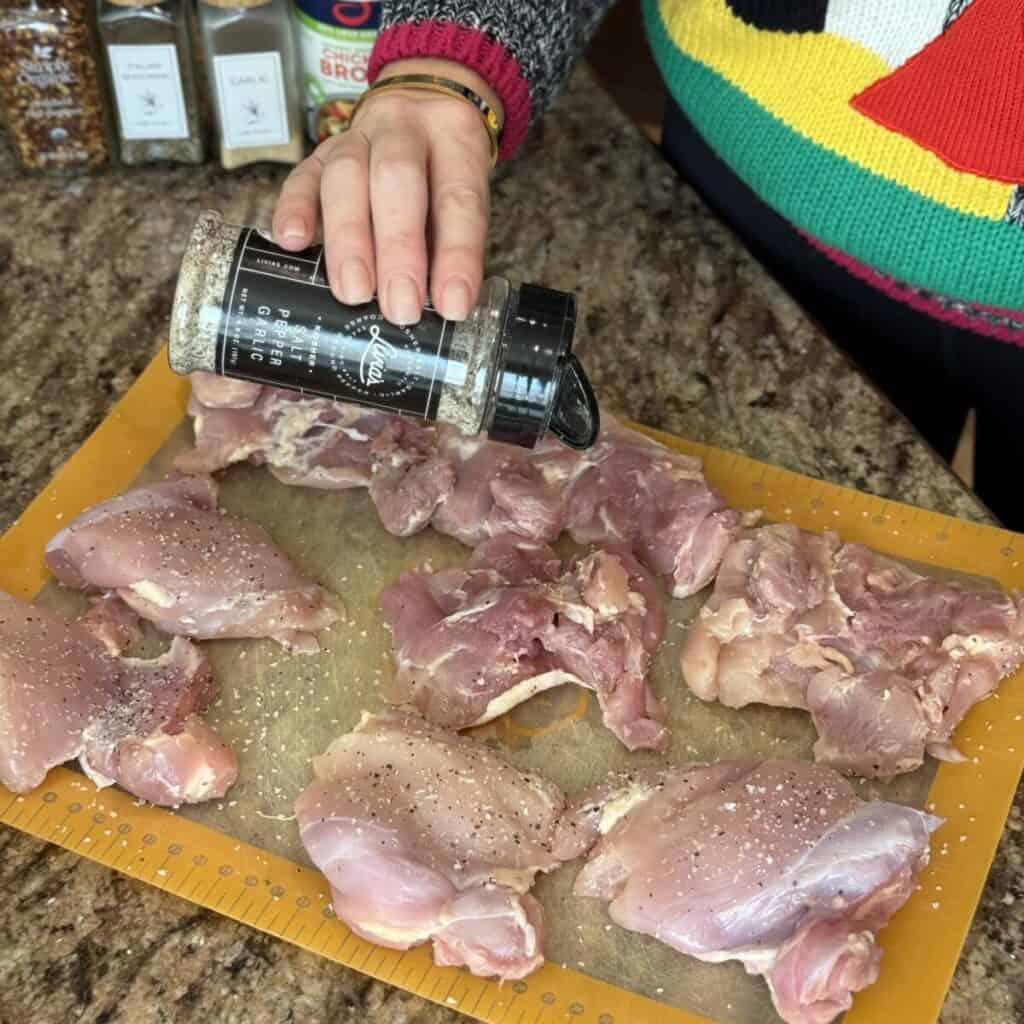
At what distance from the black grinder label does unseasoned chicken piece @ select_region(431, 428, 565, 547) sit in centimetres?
28

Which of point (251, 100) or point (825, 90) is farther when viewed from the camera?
point (251, 100)

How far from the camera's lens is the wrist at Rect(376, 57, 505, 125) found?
5.00 ft

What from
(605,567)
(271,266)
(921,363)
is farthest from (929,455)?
(271,266)

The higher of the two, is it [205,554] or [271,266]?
[271,266]

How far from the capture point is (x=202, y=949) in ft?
4.13

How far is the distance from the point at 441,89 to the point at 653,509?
0.55 m

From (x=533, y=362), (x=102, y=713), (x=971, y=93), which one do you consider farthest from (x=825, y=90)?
(x=102, y=713)

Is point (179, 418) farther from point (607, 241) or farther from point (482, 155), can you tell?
point (607, 241)

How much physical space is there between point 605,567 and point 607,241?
2.27 ft

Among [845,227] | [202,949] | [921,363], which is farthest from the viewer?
[921,363]

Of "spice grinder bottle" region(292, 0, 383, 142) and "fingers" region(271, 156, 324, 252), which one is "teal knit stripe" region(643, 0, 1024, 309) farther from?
A: "fingers" region(271, 156, 324, 252)

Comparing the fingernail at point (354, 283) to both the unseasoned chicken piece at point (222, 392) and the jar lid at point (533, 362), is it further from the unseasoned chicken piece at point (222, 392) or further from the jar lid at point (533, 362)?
the unseasoned chicken piece at point (222, 392)

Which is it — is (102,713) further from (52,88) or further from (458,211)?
(52,88)

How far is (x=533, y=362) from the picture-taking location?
1293 millimetres
